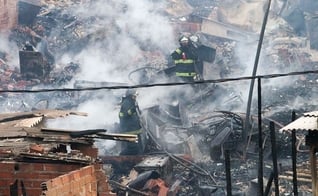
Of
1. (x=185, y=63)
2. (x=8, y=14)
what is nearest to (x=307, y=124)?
(x=185, y=63)

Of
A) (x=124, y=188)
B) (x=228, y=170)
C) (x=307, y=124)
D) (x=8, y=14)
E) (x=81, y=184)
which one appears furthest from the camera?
(x=8, y=14)

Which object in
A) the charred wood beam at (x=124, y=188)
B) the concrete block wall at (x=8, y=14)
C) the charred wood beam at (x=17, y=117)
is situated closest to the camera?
the charred wood beam at (x=17, y=117)

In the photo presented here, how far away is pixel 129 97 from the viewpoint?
1234 cm

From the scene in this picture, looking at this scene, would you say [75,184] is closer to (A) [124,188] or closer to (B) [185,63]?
(A) [124,188]

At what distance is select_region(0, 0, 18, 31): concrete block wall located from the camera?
21.4 metres

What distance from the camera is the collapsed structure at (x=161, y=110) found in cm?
467

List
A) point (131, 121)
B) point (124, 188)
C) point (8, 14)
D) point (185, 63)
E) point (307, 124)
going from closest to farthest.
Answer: point (307, 124), point (124, 188), point (131, 121), point (185, 63), point (8, 14)

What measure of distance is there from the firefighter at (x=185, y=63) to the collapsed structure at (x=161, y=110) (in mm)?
795

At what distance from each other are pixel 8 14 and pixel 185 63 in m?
9.43

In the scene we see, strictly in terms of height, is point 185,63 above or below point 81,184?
above

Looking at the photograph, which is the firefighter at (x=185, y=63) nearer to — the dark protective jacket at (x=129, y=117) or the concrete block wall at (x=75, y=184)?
the dark protective jacket at (x=129, y=117)

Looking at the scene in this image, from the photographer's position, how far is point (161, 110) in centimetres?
1397

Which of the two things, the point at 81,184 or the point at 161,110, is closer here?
the point at 81,184

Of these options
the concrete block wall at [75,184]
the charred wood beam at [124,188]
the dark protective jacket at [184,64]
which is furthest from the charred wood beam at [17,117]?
the dark protective jacket at [184,64]
